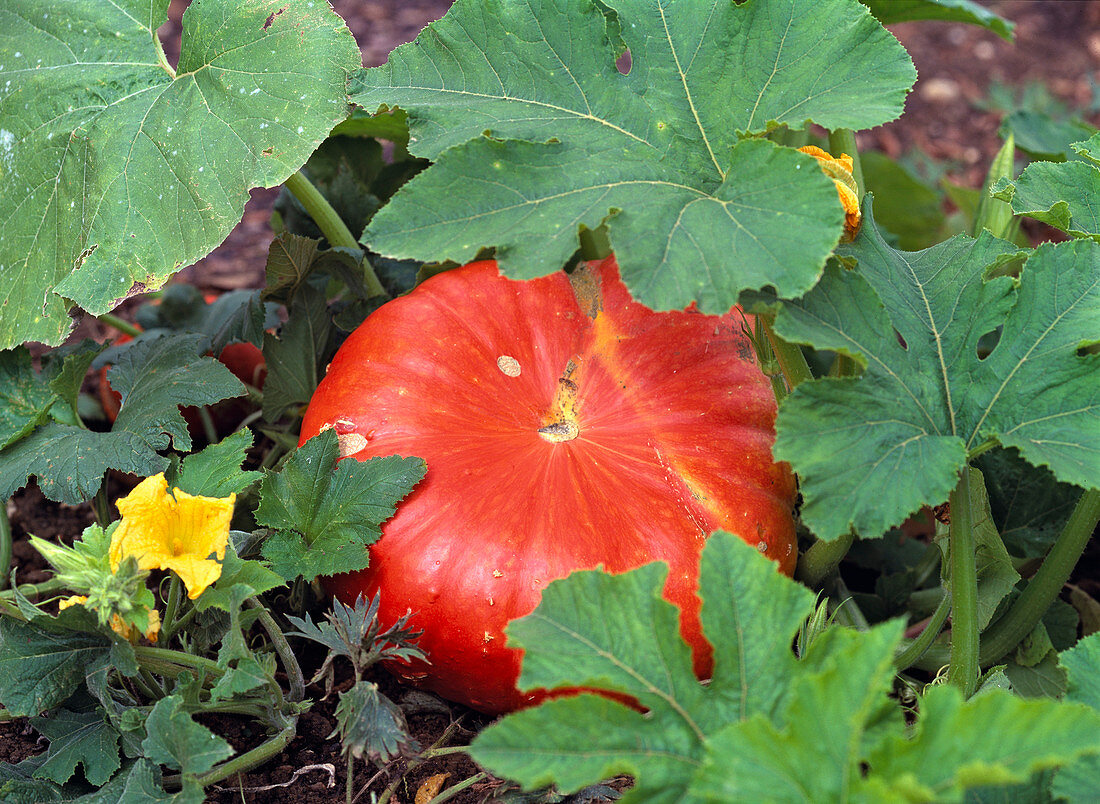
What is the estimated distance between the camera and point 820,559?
1652mm

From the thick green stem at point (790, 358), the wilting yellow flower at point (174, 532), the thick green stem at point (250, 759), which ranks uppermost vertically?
the thick green stem at point (790, 358)

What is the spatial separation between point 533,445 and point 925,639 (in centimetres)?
68

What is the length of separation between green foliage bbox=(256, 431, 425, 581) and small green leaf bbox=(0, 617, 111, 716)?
11.1 inches

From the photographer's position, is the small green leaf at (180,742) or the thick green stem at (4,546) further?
the thick green stem at (4,546)

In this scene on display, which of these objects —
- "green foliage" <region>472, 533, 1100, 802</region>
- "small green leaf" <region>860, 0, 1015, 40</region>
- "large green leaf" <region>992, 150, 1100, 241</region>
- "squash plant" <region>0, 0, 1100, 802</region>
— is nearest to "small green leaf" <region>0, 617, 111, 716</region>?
"squash plant" <region>0, 0, 1100, 802</region>

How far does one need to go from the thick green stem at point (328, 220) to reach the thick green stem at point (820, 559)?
103 cm

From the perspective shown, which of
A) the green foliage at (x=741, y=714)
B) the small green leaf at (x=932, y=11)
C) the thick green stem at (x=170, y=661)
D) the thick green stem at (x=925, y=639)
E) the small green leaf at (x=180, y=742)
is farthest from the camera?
the small green leaf at (x=932, y=11)

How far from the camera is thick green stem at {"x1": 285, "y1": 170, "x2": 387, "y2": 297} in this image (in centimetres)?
198

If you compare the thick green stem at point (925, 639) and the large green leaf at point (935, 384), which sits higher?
the large green leaf at point (935, 384)

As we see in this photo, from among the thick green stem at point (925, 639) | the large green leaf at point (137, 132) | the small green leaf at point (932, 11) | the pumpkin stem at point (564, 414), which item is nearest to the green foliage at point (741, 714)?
the thick green stem at point (925, 639)

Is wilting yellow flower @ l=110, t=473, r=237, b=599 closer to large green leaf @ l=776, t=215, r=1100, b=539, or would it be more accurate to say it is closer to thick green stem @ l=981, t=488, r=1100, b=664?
large green leaf @ l=776, t=215, r=1100, b=539

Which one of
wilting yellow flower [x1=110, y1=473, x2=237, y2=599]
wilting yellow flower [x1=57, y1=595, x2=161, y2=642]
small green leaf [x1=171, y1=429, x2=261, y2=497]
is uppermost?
wilting yellow flower [x1=110, y1=473, x2=237, y2=599]

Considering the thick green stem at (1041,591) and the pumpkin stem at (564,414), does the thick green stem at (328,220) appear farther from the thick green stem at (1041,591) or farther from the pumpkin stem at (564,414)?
the thick green stem at (1041,591)

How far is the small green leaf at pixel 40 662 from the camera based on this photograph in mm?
1366
